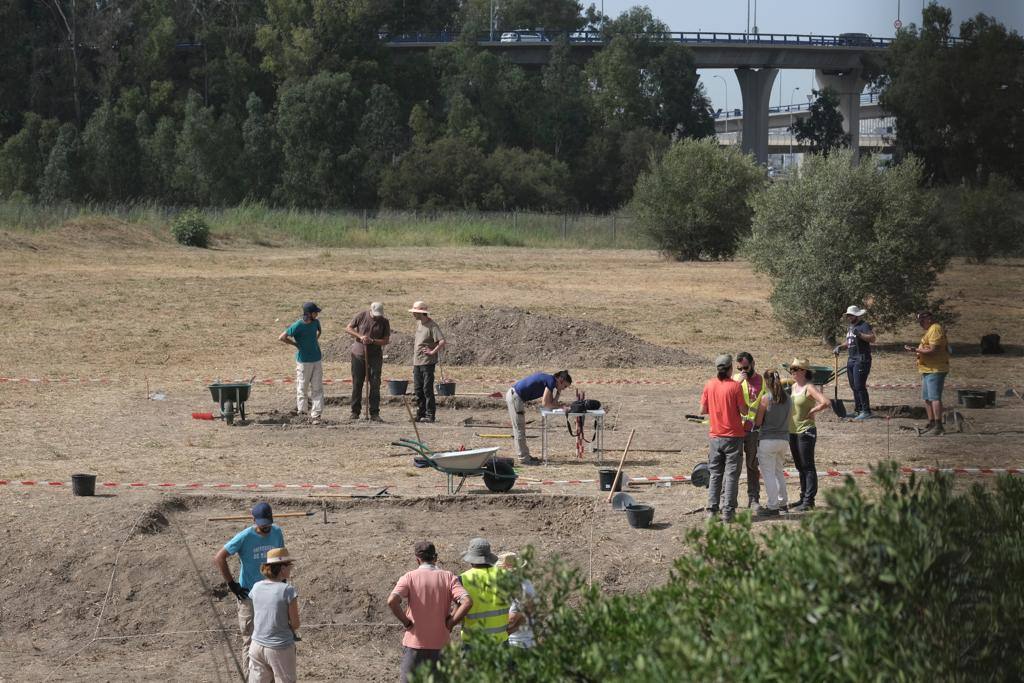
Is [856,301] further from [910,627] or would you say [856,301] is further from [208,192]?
[208,192]

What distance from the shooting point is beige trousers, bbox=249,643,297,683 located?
9.60 meters

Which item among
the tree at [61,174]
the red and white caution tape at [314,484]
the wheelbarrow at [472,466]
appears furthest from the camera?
the tree at [61,174]

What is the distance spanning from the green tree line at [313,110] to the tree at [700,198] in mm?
22893

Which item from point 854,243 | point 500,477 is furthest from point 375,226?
point 500,477

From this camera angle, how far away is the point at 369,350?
20.1 metres

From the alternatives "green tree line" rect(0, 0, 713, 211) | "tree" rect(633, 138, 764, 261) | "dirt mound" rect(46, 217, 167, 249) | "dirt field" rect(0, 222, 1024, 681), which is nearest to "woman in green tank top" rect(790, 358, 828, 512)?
"dirt field" rect(0, 222, 1024, 681)

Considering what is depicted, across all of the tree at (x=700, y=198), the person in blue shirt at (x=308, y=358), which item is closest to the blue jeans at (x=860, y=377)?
the person in blue shirt at (x=308, y=358)

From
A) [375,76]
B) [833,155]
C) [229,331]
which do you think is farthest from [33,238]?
[375,76]

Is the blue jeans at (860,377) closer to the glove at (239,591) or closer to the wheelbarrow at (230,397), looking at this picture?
the wheelbarrow at (230,397)

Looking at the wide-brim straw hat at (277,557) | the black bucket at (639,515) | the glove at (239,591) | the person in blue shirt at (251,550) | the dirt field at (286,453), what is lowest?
the dirt field at (286,453)

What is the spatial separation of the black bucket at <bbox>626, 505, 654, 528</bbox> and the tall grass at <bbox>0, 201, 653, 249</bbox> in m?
42.9

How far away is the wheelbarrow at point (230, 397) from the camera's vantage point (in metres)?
19.7

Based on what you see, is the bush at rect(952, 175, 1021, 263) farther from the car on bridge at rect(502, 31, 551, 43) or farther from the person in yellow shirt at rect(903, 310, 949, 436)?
the car on bridge at rect(502, 31, 551, 43)

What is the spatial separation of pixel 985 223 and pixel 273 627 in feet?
155
